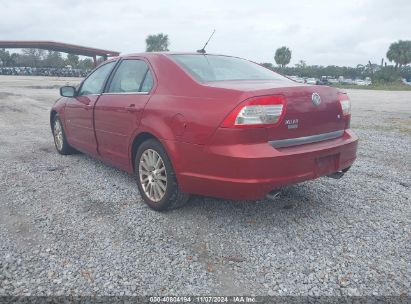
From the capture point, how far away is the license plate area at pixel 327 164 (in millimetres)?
3234

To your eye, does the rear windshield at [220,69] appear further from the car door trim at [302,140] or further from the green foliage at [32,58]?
the green foliage at [32,58]

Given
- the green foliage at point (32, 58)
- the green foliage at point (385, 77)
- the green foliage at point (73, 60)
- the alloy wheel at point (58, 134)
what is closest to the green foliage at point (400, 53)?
the green foliage at point (385, 77)

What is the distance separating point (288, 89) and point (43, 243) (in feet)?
8.03

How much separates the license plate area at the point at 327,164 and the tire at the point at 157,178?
124 centimetres

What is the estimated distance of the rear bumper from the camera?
9.51 feet

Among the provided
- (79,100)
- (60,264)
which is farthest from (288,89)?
(79,100)

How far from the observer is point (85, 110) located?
4941 millimetres

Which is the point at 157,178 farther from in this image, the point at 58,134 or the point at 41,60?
the point at 41,60

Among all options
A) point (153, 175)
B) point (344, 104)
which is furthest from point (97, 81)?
point (344, 104)

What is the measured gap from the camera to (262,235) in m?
3.23

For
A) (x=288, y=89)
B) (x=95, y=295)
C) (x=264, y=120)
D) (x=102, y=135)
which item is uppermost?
(x=288, y=89)

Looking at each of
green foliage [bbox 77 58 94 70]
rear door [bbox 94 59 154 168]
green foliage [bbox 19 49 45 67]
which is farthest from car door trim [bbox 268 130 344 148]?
green foliage [bbox 19 49 45 67]

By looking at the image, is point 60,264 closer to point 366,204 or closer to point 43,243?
point 43,243

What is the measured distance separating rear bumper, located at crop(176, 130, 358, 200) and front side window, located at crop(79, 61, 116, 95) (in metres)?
2.05
